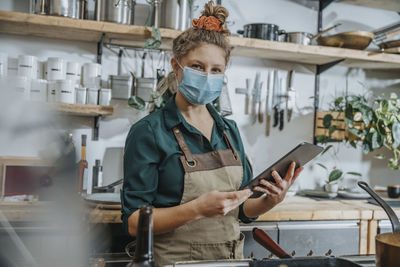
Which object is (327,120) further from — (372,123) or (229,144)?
(229,144)

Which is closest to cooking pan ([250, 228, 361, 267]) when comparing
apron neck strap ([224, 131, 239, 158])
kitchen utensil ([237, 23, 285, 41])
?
apron neck strap ([224, 131, 239, 158])

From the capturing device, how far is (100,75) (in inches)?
98.7

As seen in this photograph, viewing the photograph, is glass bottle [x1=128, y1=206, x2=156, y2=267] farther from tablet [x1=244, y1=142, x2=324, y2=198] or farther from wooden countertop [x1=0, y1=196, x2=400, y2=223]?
wooden countertop [x1=0, y1=196, x2=400, y2=223]

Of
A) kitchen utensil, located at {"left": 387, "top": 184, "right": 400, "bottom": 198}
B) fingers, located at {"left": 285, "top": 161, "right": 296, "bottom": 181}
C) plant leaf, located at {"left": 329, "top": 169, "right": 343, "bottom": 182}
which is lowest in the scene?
kitchen utensil, located at {"left": 387, "top": 184, "right": 400, "bottom": 198}

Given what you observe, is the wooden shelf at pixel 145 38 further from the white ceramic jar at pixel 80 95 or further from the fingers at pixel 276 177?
the fingers at pixel 276 177

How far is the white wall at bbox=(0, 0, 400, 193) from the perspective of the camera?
100 inches

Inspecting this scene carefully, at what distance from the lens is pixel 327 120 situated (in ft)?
9.52

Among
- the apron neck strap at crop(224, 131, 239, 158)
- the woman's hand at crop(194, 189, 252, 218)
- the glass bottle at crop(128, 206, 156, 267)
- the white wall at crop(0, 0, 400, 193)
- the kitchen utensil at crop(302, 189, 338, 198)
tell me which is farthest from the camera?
the kitchen utensil at crop(302, 189, 338, 198)

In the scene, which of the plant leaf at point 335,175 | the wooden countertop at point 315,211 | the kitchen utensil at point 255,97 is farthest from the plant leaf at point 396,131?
the kitchen utensil at point 255,97

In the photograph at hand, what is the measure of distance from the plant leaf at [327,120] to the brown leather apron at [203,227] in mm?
1706

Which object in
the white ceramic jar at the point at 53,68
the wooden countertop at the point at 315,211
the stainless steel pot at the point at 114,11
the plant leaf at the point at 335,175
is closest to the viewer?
the wooden countertop at the point at 315,211

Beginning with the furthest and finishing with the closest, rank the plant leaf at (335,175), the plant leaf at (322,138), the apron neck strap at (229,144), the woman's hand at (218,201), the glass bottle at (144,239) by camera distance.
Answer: the plant leaf at (322,138) → the plant leaf at (335,175) → the apron neck strap at (229,144) → the woman's hand at (218,201) → the glass bottle at (144,239)

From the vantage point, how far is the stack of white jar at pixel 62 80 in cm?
225

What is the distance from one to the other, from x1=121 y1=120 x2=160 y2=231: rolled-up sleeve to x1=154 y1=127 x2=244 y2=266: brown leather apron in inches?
4.2
